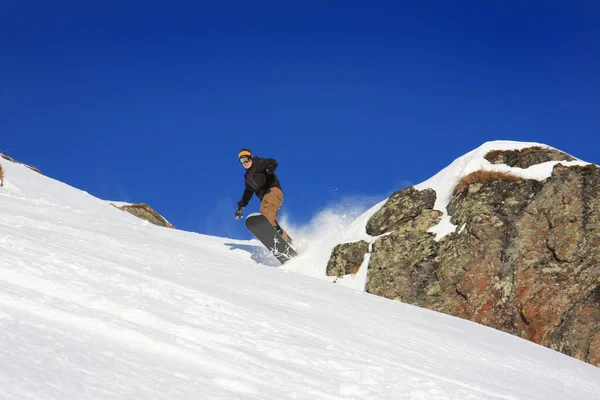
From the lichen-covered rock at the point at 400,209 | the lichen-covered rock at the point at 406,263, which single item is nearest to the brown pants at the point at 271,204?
the lichen-covered rock at the point at 400,209

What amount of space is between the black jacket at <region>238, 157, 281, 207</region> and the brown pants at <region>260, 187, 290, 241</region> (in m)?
0.15

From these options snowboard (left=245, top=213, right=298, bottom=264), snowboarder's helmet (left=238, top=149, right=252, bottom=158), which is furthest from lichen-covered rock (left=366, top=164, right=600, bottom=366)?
snowboarder's helmet (left=238, top=149, right=252, bottom=158)

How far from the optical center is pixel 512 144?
11906mm

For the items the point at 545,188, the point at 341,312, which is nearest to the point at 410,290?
the point at 545,188

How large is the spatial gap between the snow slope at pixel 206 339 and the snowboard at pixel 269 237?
369cm

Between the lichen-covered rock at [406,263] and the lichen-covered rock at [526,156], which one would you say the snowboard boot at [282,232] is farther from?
the lichen-covered rock at [526,156]

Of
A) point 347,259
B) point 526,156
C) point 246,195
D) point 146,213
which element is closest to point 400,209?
point 347,259

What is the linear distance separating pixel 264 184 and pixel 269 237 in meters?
1.16

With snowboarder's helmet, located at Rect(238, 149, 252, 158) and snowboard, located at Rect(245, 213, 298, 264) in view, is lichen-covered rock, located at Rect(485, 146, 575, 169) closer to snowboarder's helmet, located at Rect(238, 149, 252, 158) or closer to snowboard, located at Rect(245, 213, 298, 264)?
snowboard, located at Rect(245, 213, 298, 264)

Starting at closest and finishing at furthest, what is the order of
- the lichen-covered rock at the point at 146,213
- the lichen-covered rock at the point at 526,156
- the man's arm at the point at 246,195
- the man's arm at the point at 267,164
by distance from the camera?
the lichen-covered rock at the point at 526,156
the man's arm at the point at 267,164
the man's arm at the point at 246,195
the lichen-covered rock at the point at 146,213

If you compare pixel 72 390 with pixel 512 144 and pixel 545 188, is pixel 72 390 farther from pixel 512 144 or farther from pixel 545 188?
pixel 512 144

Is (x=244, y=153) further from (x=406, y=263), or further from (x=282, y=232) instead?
(x=406, y=263)

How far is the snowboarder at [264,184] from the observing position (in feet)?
38.2

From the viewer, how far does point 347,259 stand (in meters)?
11.5
